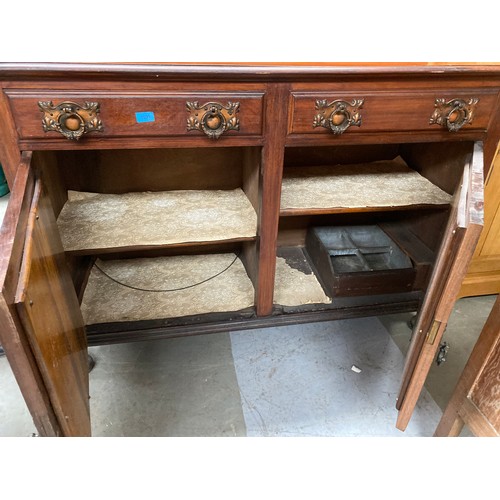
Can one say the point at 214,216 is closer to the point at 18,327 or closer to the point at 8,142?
the point at 8,142

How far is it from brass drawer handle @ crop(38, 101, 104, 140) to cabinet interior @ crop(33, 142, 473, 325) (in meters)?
0.26

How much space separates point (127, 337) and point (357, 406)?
0.76 metres

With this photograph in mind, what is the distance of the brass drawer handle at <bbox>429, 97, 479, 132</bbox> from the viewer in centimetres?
101

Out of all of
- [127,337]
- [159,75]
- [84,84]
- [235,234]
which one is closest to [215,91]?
[159,75]

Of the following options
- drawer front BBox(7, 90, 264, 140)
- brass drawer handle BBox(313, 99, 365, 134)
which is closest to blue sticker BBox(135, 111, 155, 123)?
drawer front BBox(7, 90, 264, 140)

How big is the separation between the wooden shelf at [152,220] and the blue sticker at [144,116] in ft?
1.13

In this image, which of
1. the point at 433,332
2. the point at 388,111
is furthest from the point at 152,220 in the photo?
the point at 433,332

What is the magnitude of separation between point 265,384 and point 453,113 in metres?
0.99

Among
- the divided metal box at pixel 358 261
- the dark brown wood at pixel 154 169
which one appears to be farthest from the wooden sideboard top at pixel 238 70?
the divided metal box at pixel 358 261

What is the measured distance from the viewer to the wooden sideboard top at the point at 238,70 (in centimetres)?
80

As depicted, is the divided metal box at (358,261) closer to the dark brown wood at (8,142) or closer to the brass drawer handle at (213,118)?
the brass drawer handle at (213,118)

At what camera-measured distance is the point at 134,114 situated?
2.89ft

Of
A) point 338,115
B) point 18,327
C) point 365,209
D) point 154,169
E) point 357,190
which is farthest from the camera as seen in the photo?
point 154,169
